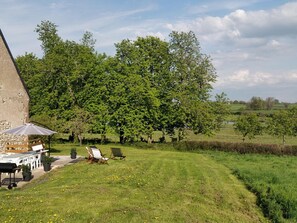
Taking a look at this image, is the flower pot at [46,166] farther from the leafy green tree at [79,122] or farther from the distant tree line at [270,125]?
the distant tree line at [270,125]

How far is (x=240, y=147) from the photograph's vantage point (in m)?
38.5

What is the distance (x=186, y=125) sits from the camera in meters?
50.0

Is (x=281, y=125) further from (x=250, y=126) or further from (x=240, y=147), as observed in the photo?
(x=240, y=147)

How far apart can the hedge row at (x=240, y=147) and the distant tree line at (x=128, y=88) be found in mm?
7829

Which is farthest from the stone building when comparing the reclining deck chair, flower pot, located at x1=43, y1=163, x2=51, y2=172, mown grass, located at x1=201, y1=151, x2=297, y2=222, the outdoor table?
mown grass, located at x1=201, y1=151, x2=297, y2=222

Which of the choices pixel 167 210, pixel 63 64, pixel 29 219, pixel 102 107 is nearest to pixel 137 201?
pixel 167 210

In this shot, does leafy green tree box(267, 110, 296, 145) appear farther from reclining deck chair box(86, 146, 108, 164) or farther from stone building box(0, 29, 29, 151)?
stone building box(0, 29, 29, 151)

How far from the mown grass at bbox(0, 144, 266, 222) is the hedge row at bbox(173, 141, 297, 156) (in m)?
17.8

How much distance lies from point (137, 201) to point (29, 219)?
446 centimetres

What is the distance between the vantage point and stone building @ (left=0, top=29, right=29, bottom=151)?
26.5 meters

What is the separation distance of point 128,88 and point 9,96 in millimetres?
22001

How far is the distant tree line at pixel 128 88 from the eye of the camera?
46.4m

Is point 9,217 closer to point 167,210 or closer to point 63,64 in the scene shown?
point 167,210

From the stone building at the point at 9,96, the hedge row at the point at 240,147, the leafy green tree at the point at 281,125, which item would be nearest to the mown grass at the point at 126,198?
the stone building at the point at 9,96
